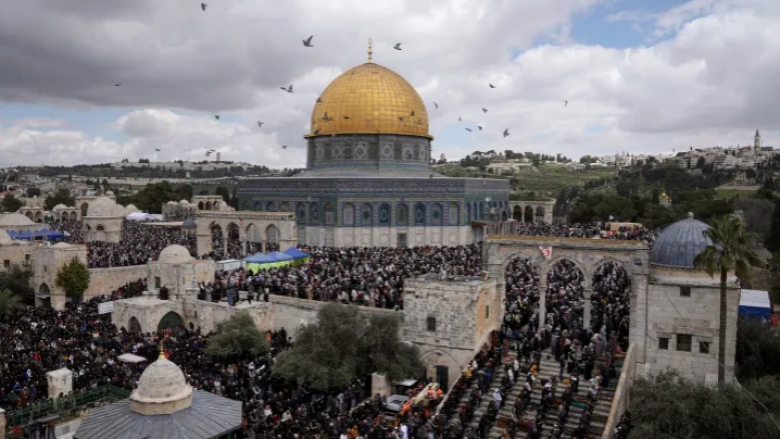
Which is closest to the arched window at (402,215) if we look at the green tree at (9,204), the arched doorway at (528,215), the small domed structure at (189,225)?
the small domed structure at (189,225)

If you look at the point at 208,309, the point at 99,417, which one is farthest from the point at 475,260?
the point at 99,417

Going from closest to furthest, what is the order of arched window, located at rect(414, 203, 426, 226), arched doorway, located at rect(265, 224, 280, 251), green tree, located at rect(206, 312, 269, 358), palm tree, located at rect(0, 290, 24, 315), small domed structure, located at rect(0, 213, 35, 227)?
green tree, located at rect(206, 312, 269, 358), palm tree, located at rect(0, 290, 24, 315), arched doorway, located at rect(265, 224, 280, 251), arched window, located at rect(414, 203, 426, 226), small domed structure, located at rect(0, 213, 35, 227)

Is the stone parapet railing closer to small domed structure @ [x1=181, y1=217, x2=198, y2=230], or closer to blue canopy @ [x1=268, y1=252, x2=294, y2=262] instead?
blue canopy @ [x1=268, y1=252, x2=294, y2=262]

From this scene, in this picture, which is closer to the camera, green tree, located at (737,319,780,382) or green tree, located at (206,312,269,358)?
green tree, located at (737,319,780,382)

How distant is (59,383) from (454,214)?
80.0 ft

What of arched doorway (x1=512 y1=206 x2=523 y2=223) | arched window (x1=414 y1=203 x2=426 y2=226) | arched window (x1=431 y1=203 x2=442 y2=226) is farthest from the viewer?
arched doorway (x1=512 y1=206 x2=523 y2=223)

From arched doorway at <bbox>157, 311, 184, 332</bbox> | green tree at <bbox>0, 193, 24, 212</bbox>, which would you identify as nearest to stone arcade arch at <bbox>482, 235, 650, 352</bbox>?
arched doorway at <bbox>157, 311, 184, 332</bbox>

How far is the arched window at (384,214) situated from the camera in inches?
1357

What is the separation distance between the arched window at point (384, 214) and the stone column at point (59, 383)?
20.8 meters

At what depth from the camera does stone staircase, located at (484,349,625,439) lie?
13398 millimetres

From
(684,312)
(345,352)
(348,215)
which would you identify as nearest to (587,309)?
(684,312)

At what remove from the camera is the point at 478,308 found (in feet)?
56.1

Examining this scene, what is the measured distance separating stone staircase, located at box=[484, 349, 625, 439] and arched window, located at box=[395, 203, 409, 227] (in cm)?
1983

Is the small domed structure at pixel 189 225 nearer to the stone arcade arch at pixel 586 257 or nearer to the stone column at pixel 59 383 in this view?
the stone column at pixel 59 383
